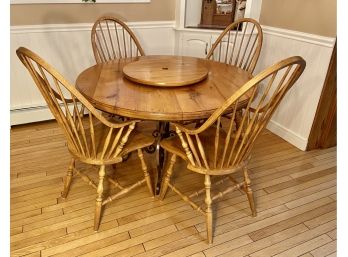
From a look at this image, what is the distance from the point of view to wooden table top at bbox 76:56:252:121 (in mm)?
1410

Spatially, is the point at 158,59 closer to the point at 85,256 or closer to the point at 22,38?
the point at 22,38

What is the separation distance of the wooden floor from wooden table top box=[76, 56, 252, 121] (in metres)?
0.42

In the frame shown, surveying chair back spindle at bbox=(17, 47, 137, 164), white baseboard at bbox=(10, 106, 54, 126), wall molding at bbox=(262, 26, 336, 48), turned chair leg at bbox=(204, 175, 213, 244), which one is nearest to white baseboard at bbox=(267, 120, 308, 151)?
wall molding at bbox=(262, 26, 336, 48)

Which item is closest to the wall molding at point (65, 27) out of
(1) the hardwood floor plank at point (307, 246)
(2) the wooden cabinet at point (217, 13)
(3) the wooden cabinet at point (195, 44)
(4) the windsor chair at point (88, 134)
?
(3) the wooden cabinet at point (195, 44)

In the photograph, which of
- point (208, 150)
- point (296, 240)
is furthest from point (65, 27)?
point (296, 240)

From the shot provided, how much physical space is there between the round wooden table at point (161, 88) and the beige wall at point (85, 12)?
0.77 metres

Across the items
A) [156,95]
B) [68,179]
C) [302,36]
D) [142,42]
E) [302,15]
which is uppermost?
[302,15]

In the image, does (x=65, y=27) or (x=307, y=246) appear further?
(x=65, y=27)

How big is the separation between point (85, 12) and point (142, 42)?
1.90 ft

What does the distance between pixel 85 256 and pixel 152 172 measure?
31.0 inches

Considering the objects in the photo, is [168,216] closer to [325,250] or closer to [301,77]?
[325,250]

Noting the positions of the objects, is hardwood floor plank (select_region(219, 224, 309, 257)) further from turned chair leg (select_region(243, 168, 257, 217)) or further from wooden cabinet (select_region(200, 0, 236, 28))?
wooden cabinet (select_region(200, 0, 236, 28))

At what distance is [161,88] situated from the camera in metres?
1.65

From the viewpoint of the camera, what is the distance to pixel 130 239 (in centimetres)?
163
